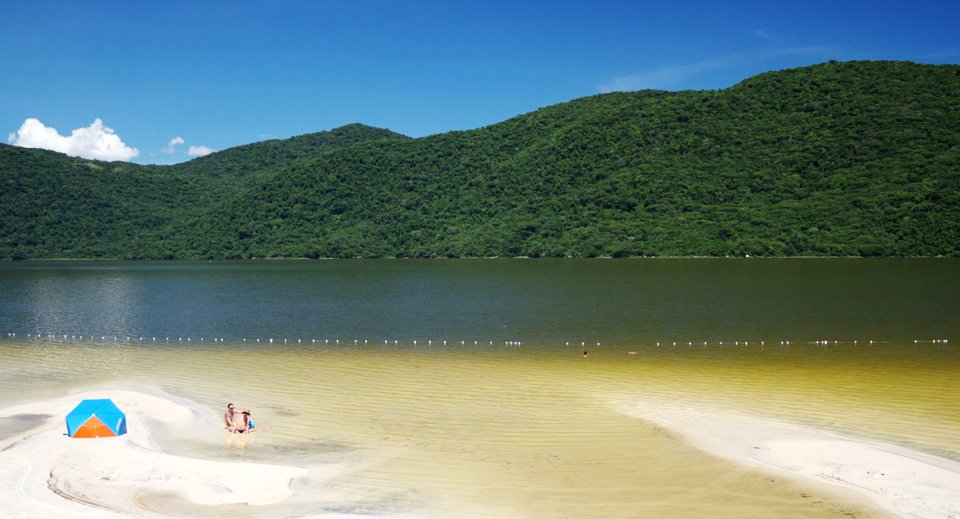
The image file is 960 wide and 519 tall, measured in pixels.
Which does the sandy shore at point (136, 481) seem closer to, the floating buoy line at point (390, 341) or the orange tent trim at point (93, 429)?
the orange tent trim at point (93, 429)

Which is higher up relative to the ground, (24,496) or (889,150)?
(889,150)

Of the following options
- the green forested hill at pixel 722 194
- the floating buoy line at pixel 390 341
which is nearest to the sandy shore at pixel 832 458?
the floating buoy line at pixel 390 341

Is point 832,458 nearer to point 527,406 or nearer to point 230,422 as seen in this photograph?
point 527,406

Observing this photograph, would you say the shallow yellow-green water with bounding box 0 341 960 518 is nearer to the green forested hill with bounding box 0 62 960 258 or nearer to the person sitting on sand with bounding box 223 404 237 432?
the person sitting on sand with bounding box 223 404 237 432

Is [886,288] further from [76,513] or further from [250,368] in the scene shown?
[76,513]

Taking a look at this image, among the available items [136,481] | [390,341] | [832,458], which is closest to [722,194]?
[390,341]

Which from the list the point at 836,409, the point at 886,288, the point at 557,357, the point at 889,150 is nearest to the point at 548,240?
the point at 889,150

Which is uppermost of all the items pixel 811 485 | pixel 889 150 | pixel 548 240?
pixel 889 150
